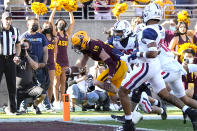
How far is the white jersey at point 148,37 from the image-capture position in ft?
28.6

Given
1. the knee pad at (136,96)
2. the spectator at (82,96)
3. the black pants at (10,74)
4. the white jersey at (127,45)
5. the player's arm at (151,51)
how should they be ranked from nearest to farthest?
the player's arm at (151,51), the knee pad at (136,96), the white jersey at (127,45), the black pants at (10,74), the spectator at (82,96)

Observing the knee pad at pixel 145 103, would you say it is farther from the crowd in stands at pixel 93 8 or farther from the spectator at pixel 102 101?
the crowd in stands at pixel 93 8

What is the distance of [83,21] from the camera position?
16.5 metres

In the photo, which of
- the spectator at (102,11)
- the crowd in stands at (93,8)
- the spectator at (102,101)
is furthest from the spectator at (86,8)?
the spectator at (102,101)

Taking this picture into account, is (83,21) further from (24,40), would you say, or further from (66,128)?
(66,128)

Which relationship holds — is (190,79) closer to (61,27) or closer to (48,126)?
(61,27)

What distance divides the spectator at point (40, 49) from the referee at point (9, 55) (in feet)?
2.61

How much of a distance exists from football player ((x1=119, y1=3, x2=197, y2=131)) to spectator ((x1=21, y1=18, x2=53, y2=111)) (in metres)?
4.55

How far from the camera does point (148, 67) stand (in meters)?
8.94

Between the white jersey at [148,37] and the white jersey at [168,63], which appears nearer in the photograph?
the white jersey at [148,37]

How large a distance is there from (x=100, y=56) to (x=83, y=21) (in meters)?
5.87

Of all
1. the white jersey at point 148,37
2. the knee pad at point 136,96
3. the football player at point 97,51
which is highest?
the white jersey at point 148,37

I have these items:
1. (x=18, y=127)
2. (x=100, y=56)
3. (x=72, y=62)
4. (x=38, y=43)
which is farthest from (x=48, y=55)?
(x=18, y=127)

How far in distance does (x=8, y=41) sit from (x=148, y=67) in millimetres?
4575
